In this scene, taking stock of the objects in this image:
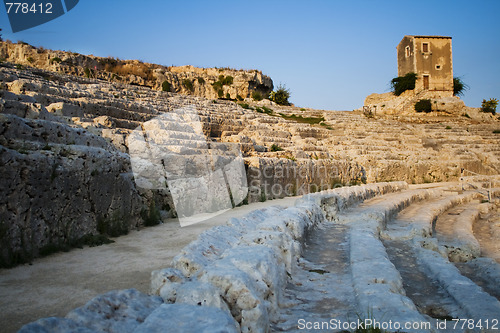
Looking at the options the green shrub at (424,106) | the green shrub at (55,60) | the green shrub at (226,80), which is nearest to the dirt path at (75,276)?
the green shrub at (55,60)

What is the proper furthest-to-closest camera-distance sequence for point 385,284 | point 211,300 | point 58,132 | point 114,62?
point 114,62 → point 58,132 → point 385,284 → point 211,300

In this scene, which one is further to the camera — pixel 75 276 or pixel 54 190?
pixel 54 190

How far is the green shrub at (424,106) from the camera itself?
93.5ft

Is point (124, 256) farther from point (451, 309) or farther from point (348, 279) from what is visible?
point (451, 309)

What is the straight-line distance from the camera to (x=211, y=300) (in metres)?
1.65

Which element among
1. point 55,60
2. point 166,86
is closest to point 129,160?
point 55,60

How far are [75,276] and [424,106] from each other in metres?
30.8

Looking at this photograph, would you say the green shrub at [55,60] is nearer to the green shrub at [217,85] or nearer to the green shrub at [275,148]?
the green shrub at [217,85]

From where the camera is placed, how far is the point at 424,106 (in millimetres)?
28484

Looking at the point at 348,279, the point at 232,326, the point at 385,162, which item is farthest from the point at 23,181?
the point at 385,162

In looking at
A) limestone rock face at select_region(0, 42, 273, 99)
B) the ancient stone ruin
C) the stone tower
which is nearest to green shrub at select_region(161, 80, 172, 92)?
limestone rock face at select_region(0, 42, 273, 99)

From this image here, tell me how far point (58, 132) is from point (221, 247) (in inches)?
109

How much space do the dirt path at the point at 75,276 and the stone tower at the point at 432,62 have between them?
33339 mm

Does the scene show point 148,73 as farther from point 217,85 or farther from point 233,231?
point 233,231
